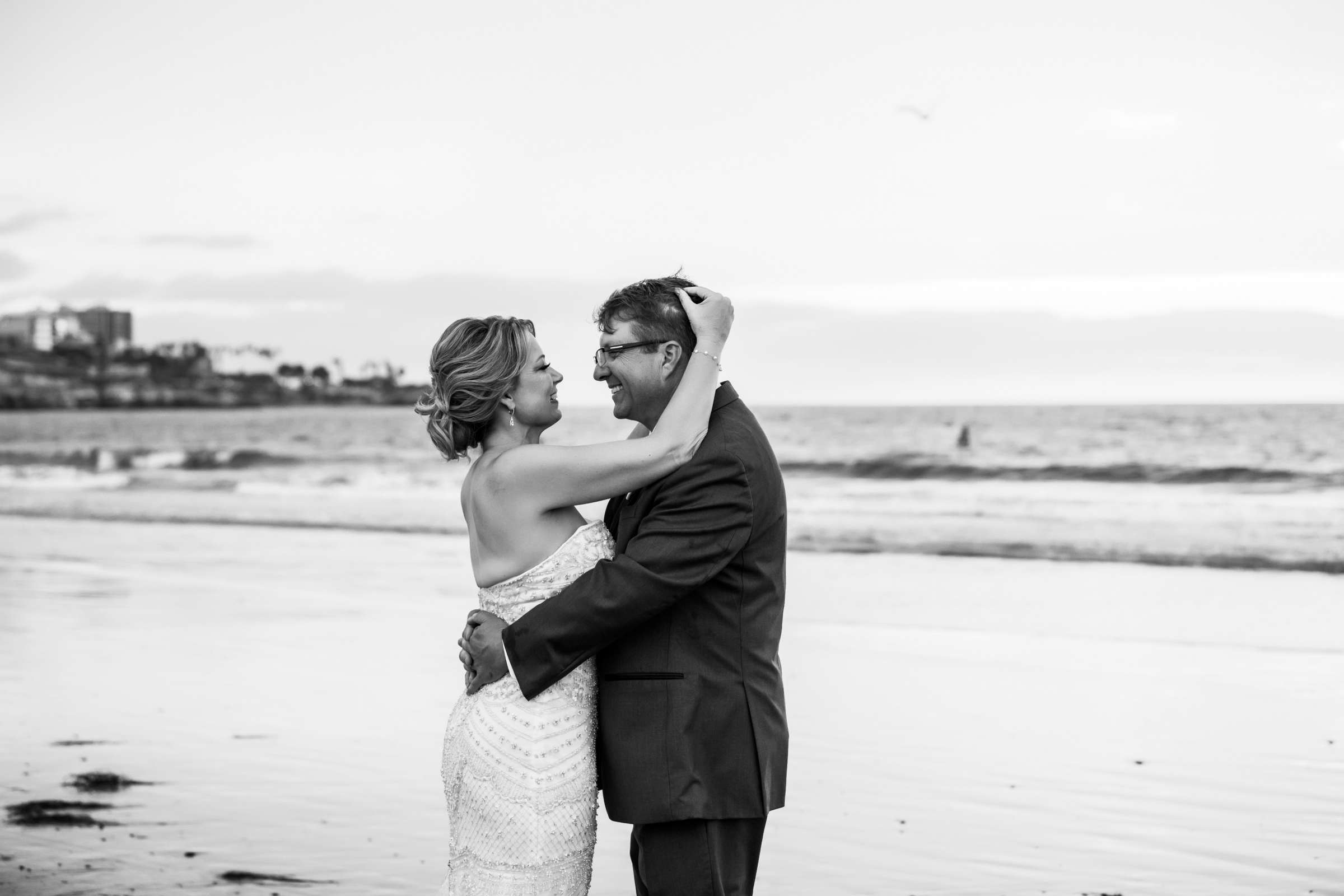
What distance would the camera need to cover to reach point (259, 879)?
471cm

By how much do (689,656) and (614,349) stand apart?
0.71 metres

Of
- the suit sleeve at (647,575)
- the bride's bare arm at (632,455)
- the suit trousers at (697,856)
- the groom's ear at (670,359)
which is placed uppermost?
the groom's ear at (670,359)

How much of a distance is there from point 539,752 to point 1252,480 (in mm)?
28168

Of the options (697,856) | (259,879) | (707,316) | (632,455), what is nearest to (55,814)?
(259,879)

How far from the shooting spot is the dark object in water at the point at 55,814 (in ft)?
17.2

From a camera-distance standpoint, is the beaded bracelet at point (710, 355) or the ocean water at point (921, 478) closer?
the beaded bracelet at point (710, 355)

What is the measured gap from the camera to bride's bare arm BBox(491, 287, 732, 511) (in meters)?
2.97

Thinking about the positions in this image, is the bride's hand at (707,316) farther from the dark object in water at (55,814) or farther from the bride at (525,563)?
the dark object in water at (55,814)

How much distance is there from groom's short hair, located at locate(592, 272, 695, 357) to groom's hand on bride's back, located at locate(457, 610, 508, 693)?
0.71m

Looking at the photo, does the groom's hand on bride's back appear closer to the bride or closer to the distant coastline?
the bride

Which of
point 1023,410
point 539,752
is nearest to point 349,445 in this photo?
point 1023,410

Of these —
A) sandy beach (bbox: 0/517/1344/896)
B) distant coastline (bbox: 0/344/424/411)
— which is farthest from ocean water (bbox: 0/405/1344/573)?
distant coastline (bbox: 0/344/424/411)

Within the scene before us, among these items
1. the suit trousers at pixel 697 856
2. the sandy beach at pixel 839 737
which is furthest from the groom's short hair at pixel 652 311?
the sandy beach at pixel 839 737

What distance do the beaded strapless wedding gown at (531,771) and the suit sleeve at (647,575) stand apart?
0.36 feet
